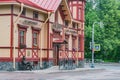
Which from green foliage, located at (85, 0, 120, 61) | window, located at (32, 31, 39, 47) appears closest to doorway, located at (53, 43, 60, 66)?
window, located at (32, 31, 39, 47)

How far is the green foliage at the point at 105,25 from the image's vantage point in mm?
75938

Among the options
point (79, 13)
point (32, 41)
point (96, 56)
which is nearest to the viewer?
point (32, 41)

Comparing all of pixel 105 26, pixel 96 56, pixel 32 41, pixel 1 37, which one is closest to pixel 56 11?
pixel 32 41

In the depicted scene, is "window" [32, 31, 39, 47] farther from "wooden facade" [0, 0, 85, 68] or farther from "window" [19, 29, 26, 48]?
"window" [19, 29, 26, 48]

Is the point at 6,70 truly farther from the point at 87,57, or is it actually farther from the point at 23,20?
the point at 87,57

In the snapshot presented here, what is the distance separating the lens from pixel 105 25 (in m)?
79.3

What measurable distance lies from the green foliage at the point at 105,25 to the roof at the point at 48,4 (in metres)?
30.8

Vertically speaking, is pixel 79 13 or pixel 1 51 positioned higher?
pixel 79 13

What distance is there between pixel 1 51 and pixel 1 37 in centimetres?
118

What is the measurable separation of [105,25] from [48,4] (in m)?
37.9

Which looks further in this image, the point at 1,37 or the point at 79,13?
the point at 79,13

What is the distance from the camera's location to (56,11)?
145ft

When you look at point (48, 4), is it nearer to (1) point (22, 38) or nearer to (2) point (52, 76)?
(1) point (22, 38)

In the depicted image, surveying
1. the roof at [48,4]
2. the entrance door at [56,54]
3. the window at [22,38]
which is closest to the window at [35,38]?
the window at [22,38]
